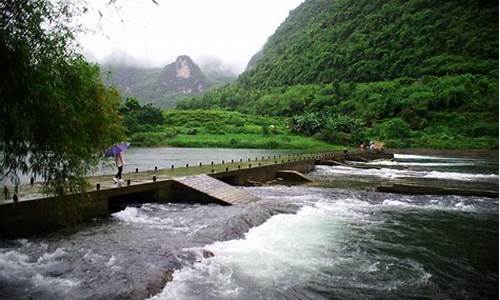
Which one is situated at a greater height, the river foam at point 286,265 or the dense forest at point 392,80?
the dense forest at point 392,80

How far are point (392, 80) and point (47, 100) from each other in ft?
457

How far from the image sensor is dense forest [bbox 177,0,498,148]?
314 feet

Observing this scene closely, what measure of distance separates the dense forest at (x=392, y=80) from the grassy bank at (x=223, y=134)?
588 cm

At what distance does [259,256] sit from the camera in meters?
13.4

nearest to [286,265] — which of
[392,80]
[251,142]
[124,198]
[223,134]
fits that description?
[124,198]

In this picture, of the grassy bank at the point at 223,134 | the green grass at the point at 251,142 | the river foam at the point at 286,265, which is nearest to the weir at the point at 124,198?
the river foam at the point at 286,265

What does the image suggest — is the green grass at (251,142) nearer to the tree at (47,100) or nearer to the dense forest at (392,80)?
the dense forest at (392,80)

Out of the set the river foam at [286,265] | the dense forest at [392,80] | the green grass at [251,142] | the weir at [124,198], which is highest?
the dense forest at [392,80]

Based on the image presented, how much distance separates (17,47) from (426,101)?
363 ft

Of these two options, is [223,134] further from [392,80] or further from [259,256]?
[259,256]

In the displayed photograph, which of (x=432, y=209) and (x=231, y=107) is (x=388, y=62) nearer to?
(x=231, y=107)

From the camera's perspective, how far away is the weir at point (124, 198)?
13.7 m

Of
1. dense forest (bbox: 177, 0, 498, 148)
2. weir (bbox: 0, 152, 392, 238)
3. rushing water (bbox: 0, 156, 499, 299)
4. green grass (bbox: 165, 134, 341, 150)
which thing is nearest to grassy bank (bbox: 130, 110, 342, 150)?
green grass (bbox: 165, 134, 341, 150)

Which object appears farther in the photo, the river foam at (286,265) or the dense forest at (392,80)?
the dense forest at (392,80)
